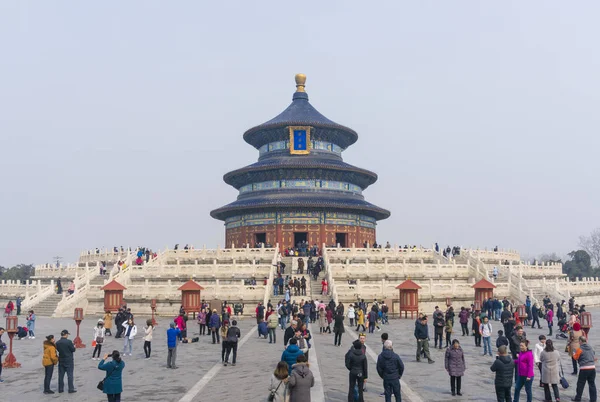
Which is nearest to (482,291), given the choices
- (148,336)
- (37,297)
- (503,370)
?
(148,336)

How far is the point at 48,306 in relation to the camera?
124ft

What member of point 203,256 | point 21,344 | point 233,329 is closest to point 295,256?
point 203,256

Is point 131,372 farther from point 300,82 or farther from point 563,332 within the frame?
point 300,82

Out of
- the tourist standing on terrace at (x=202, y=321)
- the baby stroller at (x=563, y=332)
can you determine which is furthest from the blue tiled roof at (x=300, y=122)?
the baby stroller at (x=563, y=332)

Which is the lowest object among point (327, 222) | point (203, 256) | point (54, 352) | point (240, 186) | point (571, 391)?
point (571, 391)

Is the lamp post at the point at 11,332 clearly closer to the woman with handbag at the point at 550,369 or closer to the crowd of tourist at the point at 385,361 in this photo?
the crowd of tourist at the point at 385,361

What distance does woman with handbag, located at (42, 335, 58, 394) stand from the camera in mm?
15001

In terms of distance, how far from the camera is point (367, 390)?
14734 millimetres

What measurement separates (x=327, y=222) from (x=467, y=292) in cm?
2288

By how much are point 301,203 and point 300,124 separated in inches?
419

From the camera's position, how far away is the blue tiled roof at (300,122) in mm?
63469

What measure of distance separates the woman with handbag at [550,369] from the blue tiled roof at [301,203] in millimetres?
42530

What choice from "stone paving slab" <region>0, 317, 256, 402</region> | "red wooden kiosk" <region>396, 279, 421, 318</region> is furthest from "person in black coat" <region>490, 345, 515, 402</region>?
"red wooden kiosk" <region>396, 279, 421, 318</region>

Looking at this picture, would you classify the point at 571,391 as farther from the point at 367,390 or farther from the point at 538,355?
the point at 367,390
